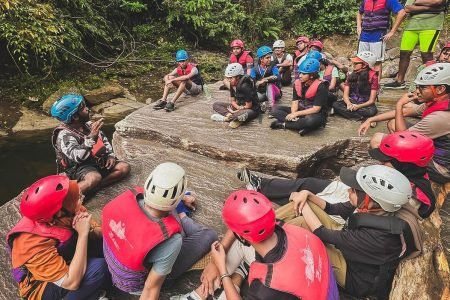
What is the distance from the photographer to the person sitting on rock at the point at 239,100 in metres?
6.63

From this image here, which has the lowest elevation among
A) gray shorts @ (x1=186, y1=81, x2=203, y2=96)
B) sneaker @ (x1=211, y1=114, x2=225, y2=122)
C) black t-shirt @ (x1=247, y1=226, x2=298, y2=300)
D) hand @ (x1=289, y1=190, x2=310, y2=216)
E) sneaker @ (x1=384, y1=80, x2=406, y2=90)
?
Answer: sneaker @ (x1=384, y1=80, x2=406, y2=90)

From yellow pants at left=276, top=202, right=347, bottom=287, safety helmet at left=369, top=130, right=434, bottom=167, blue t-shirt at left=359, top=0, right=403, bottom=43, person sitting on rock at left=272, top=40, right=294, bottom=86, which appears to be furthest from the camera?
person sitting on rock at left=272, top=40, right=294, bottom=86

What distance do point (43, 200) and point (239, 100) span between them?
4883 millimetres

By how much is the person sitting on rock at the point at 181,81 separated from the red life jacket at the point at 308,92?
297 centimetres

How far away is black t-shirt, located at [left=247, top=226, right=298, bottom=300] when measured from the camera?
93.5 inches

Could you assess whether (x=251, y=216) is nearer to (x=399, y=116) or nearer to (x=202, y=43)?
(x=399, y=116)

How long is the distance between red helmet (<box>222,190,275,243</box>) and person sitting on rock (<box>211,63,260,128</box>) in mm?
4266

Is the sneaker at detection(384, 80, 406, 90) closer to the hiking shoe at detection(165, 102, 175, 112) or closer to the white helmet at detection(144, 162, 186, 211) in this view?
the hiking shoe at detection(165, 102, 175, 112)

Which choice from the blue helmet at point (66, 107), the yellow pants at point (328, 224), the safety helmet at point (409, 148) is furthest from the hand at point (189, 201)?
the safety helmet at point (409, 148)

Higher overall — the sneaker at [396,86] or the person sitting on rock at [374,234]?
the person sitting on rock at [374,234]

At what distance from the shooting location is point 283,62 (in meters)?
8.69

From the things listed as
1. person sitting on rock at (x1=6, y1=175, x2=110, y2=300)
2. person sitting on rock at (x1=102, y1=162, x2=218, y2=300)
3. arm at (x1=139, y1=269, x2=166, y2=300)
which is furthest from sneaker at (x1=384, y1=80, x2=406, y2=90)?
person sitting on rock at (x1=6, y1=175, x2=110, y2=300)

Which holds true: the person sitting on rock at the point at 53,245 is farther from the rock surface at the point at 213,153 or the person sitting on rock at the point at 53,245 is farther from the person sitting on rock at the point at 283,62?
the person sitting on rock at the point at 283,62

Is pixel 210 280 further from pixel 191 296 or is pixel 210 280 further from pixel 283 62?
pixel 283 62
